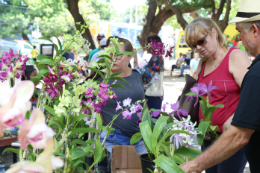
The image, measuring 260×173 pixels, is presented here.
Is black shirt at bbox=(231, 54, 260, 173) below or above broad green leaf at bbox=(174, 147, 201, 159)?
above

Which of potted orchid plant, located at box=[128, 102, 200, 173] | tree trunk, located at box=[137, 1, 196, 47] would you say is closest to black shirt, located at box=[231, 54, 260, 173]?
potted orchid plant, located at box=[128, 102, 200, 173]

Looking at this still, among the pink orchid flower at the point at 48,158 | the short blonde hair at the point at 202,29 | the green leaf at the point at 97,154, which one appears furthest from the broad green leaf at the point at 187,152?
the short blonde hair at the point at 202,29

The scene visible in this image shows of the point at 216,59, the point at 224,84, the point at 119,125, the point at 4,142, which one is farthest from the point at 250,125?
the point at 4,142

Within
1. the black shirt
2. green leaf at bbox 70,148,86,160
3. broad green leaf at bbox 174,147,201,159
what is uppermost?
the black shirt

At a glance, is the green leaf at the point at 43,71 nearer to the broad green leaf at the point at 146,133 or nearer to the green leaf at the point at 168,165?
A: the broad green leaf at the point at 146,133

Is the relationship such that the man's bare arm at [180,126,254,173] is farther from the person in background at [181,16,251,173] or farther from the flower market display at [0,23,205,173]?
the person in background at [181,16,251,173]

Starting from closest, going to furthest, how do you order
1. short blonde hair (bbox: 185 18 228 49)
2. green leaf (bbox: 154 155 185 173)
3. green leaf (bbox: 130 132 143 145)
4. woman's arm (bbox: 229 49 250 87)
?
green leaf (bbox: 154 155 185 173), green leaf (bbox: 130 132 143 145), woman's arm (bbox: 229 49 250 87), short blonde hair (bbox: 185 18 228 49)

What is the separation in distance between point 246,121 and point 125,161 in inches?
29.2

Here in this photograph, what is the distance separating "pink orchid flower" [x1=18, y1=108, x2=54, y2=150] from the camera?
0.38 m

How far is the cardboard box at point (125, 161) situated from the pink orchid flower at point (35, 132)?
3.50ft

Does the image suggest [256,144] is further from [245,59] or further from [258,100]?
[245,59]

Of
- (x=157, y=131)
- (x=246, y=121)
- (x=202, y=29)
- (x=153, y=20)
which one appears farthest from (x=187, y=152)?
(x=153, y=20)

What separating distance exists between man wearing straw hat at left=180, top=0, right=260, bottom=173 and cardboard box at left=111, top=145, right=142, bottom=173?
1.53ft

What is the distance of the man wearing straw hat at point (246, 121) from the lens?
99 centimetres
